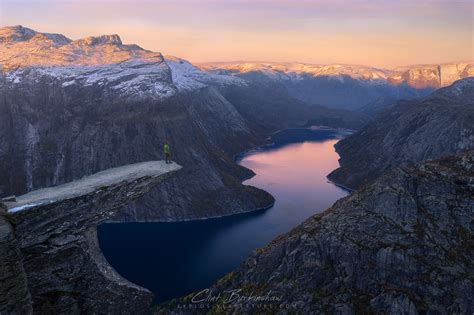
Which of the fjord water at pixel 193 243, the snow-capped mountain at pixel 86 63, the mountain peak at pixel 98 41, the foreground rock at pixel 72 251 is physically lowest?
the fjord water at pixel 193 243

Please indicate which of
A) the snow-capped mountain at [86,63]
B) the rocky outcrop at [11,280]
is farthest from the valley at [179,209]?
the snow-capped mountain at [86,63]

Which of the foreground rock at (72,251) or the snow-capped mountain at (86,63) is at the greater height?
the snow-capped mountain at (86,63)

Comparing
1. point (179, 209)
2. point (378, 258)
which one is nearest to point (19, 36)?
point (179, 209)

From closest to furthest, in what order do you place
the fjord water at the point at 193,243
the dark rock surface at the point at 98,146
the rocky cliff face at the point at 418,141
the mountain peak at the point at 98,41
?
the fjord water at the point at 193,243 → the dark rock surface at the point at 98,146 → the rocky cliff face at the point at 418,141 → the mountain peak at the point at 98,41

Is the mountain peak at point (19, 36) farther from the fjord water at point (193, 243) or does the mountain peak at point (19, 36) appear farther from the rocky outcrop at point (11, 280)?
the rocky outcrop at point (11, 280)

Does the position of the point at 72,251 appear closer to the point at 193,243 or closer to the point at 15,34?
the point at 193,243

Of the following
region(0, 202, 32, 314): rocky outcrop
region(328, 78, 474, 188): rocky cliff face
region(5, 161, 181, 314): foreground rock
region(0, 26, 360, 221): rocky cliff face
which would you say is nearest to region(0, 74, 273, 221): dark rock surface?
region(0, 26, 360, 221): rocky cliff face
